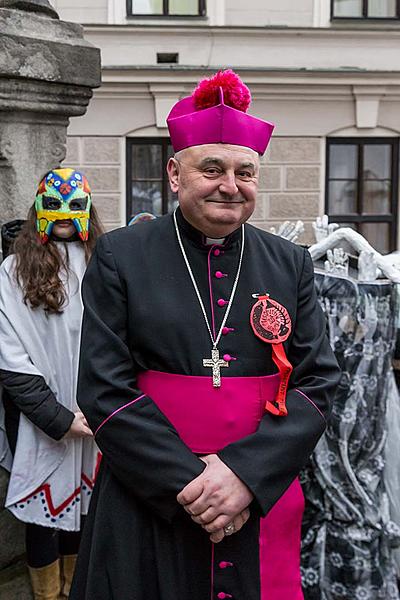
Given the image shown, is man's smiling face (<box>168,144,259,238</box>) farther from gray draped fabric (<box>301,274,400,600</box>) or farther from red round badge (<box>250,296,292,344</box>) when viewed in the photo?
gray draped fabric (<box>301,274,400,600</box>)

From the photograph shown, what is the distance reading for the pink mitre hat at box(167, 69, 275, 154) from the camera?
2018mm

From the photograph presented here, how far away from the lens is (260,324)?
82.9 inches

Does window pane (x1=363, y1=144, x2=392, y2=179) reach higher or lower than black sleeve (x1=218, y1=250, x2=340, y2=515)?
higher

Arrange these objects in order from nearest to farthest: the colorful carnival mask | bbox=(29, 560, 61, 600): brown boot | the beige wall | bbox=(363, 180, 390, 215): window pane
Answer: the colorful carnival mask
bbox=(29, 560, 61, 600): brown boot
the beige wall
bbox=(363, 180, 390, 215): window pane

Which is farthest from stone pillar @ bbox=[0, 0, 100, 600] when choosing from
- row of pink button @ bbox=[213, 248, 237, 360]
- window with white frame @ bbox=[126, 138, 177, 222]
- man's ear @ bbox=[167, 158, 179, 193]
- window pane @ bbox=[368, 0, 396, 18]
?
window pane @ bbox=[368, 0, 396, 18]

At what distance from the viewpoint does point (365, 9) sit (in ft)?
35.4

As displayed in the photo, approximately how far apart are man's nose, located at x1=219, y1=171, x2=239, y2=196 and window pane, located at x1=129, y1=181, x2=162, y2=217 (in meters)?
8.84

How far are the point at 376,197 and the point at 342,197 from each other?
0.51 metres

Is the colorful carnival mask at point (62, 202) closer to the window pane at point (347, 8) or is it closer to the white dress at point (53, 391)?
the white dress at point (53, 391)

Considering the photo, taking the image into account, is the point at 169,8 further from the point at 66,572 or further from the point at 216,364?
the point at 216,364

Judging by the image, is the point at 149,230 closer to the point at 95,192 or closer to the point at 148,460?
the point at 148,460

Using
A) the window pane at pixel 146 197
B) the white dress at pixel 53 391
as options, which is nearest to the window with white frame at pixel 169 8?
the window pane at pixel 146 197

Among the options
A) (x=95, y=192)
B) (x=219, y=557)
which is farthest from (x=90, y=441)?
(x=95, y=192)

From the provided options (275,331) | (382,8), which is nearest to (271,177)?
(382,8)
